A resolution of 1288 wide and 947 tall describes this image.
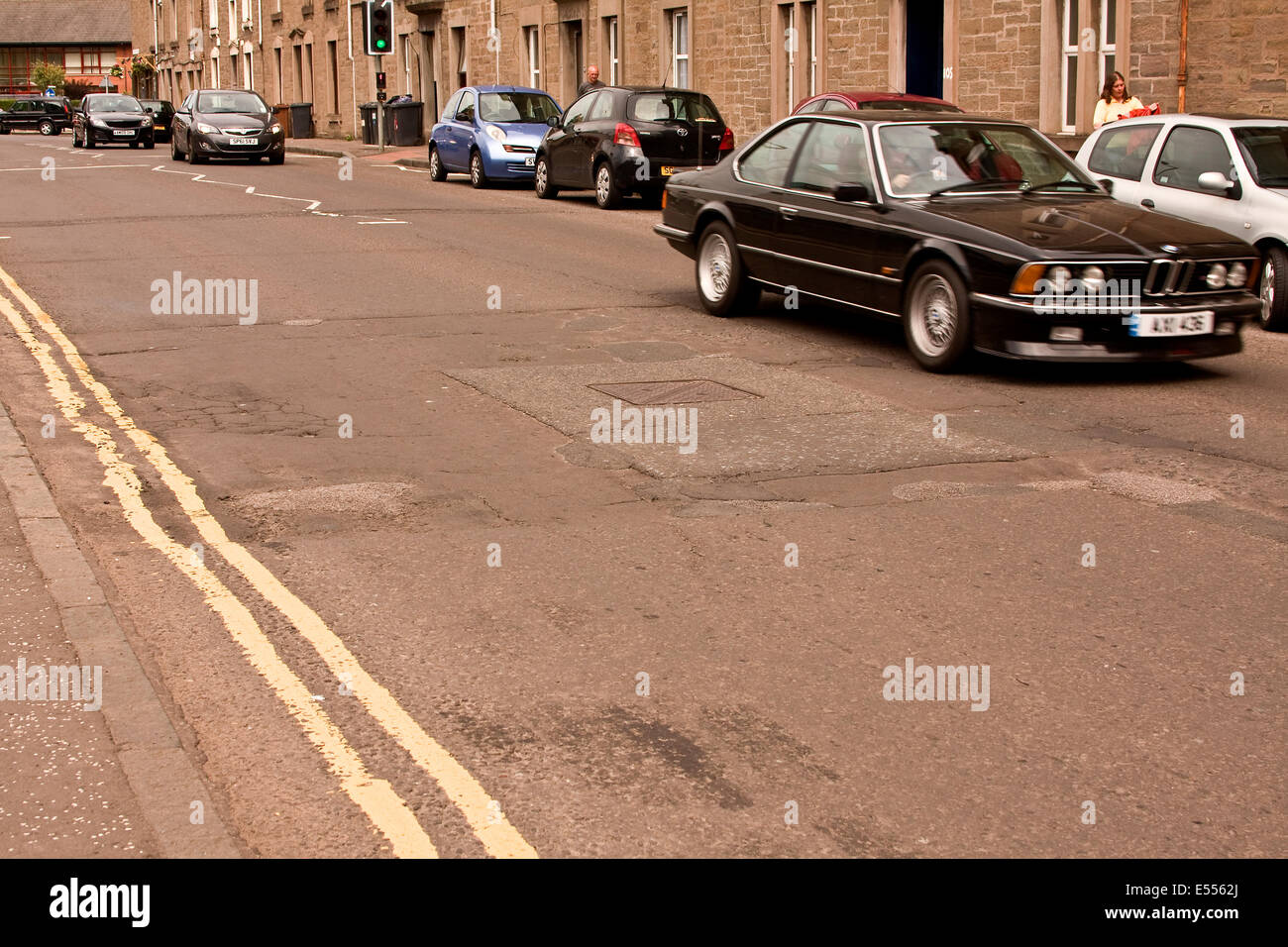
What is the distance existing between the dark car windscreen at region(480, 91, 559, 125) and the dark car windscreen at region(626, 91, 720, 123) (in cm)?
423

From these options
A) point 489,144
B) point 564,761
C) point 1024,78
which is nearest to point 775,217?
point 564,761

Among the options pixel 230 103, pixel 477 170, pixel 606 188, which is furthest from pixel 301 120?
pixel 606 188

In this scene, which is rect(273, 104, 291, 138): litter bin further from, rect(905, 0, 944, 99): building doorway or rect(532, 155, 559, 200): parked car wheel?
rect(905, 0, 944, 99): building doorway

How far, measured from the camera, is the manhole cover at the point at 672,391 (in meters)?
9.08

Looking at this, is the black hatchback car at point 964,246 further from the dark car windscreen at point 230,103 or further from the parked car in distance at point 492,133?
the dark car windscreen at point 230,103

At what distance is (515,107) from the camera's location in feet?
88.1

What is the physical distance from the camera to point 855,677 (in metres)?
4.77

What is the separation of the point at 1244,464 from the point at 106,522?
203 inches

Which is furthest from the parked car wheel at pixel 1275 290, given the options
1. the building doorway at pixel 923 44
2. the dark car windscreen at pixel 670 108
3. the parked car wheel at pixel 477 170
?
the parked car wheel at pixel 477 170

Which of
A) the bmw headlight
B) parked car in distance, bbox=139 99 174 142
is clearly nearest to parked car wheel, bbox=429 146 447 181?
the bmw headlight

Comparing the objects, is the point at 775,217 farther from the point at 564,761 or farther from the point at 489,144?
the point at 489,144

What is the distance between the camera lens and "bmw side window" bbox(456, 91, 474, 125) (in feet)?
87.6

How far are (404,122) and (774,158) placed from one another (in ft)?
108

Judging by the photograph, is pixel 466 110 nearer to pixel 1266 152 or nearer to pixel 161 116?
pixel 1266 152
